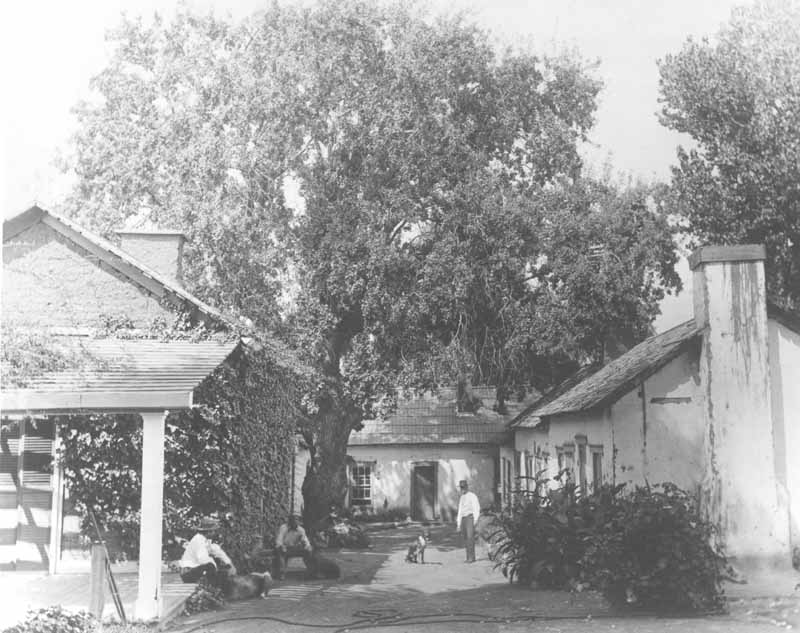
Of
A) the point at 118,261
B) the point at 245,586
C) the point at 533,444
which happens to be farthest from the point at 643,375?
the point at 533,444

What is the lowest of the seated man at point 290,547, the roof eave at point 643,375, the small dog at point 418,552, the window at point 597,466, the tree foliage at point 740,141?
the small dog at point 418,552

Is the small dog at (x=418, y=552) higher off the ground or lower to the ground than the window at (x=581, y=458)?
lower

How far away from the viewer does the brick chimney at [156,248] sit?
734 inches

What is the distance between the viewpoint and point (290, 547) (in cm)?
1555

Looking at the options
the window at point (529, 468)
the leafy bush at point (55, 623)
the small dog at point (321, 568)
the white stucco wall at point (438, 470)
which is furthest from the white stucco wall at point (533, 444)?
the leafy bush at point (55, 623)

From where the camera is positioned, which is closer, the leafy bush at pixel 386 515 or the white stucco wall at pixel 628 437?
the white stucco wall at pixel 628 437

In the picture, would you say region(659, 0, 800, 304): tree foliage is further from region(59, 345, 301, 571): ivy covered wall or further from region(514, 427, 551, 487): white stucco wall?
region(59, 345, 301, 571): ivy covered wall

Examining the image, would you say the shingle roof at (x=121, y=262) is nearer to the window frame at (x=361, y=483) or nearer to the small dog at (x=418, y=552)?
the small dog at (x=418, y=552)

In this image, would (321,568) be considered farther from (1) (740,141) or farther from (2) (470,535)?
(1) (740,141)

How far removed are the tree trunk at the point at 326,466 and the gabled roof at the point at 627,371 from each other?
18.6ft

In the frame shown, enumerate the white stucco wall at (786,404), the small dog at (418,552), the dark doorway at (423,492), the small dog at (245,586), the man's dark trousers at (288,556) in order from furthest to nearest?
the dark doorway at (423,492), the small dog at (418,552), the man's dark trousers at (288,556), the white stucco wall at (786,404), the small dog at (245,586)

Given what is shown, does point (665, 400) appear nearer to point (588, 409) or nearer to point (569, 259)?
point (588, 409)

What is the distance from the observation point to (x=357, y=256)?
21297 millimetres

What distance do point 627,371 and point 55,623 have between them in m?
11.2
